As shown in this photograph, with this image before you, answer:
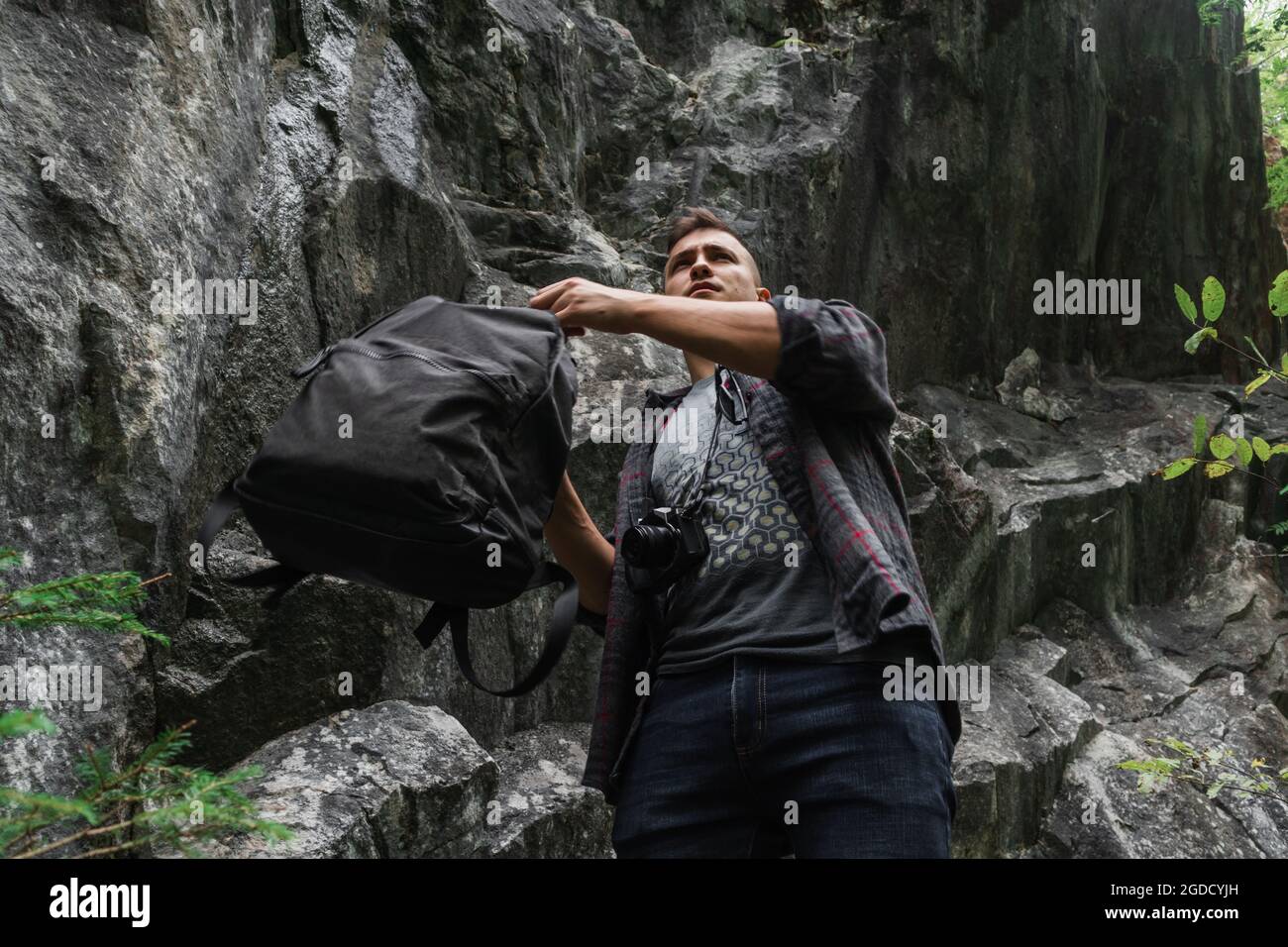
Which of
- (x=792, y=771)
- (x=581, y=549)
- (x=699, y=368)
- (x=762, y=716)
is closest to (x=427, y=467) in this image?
(x=581, y=549)

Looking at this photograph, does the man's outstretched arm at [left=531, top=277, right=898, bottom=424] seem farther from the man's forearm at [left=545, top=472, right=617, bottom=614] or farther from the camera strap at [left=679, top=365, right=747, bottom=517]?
the man's forearm at [left=545, top=472, right=617, bottom=614]

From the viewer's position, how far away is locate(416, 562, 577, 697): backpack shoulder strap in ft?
8.43

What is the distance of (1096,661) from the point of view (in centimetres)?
1015

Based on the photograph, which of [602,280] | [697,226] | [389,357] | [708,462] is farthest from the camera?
[602,280]

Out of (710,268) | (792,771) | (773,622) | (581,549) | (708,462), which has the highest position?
(710,268)

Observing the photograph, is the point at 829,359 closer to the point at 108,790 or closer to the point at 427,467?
the point at 427,467

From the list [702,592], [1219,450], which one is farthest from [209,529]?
[1219,450]

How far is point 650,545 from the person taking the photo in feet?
8.52

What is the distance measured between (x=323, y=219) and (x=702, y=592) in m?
3.47

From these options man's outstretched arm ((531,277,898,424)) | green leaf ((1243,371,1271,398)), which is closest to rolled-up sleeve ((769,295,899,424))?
man's outstretched arm ((531,277,898,424))

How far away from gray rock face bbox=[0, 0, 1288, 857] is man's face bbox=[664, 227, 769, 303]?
1.92 meters

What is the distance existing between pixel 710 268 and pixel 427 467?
46.3 inches

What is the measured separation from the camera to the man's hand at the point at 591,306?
2.55m

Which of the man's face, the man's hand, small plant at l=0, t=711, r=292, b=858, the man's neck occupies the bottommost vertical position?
small plant at l=0, t=711, r=292, b=858
